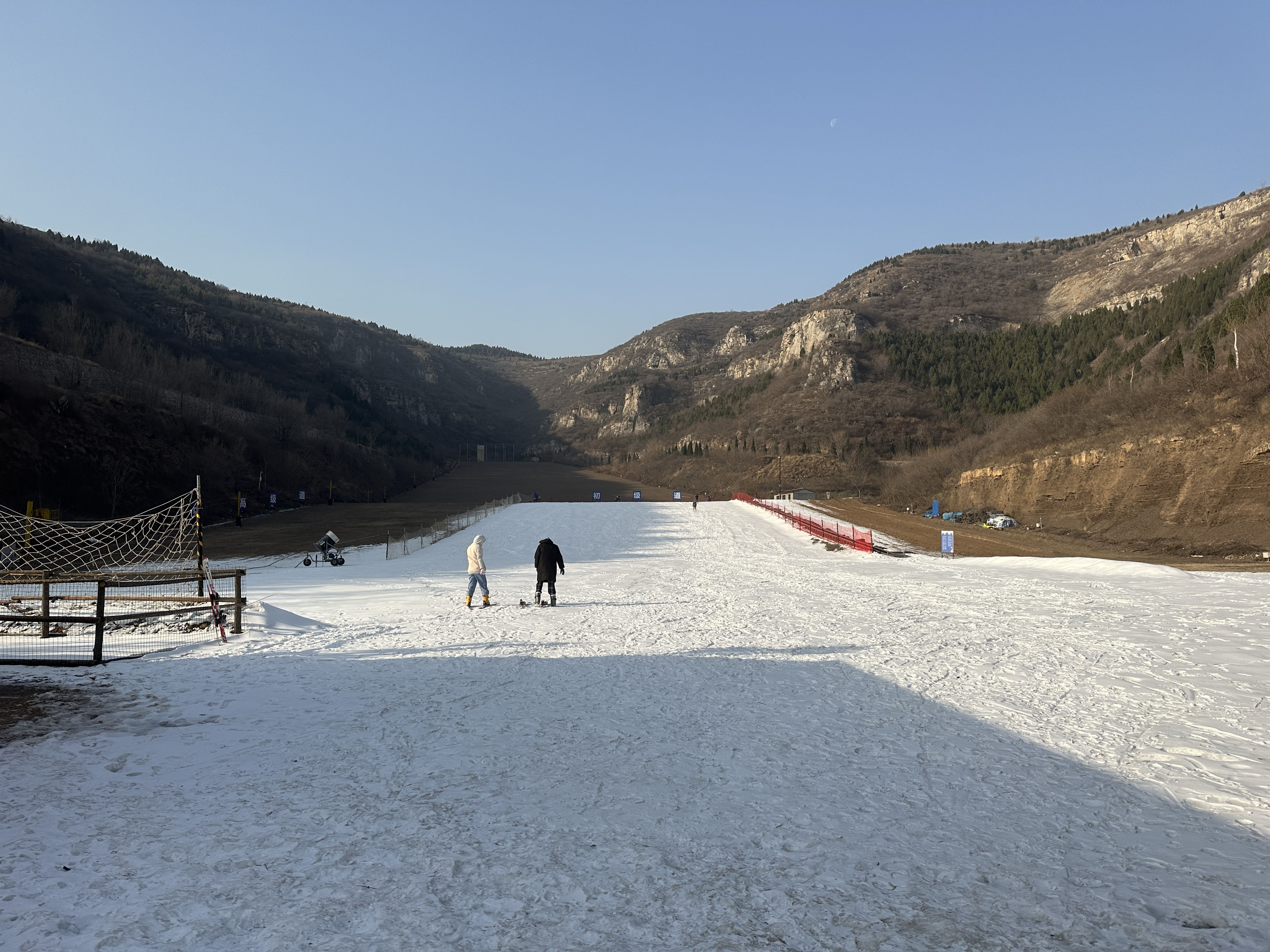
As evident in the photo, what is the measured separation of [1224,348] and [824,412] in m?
80.7

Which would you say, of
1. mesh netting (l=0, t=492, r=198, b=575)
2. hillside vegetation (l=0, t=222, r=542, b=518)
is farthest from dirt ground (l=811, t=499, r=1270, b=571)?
hillside vegetation (l=0, t=222, r=542, b=518)

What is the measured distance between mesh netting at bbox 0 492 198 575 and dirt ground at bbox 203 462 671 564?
1.93 meters

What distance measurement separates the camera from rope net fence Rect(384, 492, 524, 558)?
1305 inches

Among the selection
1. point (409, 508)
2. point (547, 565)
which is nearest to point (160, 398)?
point (409, 508)

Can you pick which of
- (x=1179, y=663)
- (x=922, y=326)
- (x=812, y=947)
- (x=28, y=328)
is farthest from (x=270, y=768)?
(x=922, y=326)

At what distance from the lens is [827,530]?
41375mm

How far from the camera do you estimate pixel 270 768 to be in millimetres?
7480

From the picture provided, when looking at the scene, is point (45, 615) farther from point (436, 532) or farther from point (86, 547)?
point (436, 532)

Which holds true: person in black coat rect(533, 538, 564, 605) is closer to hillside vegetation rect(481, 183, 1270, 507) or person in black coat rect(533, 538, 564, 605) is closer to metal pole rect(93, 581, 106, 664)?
metal pole rect(93, 581, 106, 664)

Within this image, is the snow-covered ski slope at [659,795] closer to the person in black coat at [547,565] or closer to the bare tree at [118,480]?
the person in black coat at [547,565]

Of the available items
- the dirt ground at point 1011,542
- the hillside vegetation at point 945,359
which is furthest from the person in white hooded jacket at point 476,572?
the hillside vegetation at point 945,359

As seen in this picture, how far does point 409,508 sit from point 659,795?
215ft

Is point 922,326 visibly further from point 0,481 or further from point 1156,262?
point 0,481

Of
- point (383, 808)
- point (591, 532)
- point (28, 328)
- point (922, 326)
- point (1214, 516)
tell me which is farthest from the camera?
point (922, 326)
